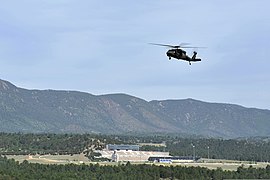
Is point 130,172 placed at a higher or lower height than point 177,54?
lower

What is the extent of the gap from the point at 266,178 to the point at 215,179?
11280 millimetres

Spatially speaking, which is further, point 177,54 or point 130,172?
point 130,172

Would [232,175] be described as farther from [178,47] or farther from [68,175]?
[178,47]

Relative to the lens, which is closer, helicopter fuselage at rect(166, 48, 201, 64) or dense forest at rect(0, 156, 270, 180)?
helicopter fuselage at rect(166, 48, 201, 64)

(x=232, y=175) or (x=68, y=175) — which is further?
(x=232, y=175)

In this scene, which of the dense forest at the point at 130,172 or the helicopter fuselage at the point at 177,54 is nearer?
the helicopter fuselage at the point at 177,54

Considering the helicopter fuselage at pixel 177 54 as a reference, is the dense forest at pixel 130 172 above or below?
below

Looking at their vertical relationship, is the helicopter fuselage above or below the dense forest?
above

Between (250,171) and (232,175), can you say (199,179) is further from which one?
(250,171)

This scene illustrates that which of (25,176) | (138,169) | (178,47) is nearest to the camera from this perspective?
(178,47)

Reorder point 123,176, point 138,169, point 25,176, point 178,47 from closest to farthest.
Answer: point 178,47, point 25,176, point 123,176, point 138,169

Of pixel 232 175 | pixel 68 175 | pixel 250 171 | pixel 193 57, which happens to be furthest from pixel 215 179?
pixel 193 57

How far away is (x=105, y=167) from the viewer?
618 ft

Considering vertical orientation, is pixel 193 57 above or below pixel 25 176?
above
